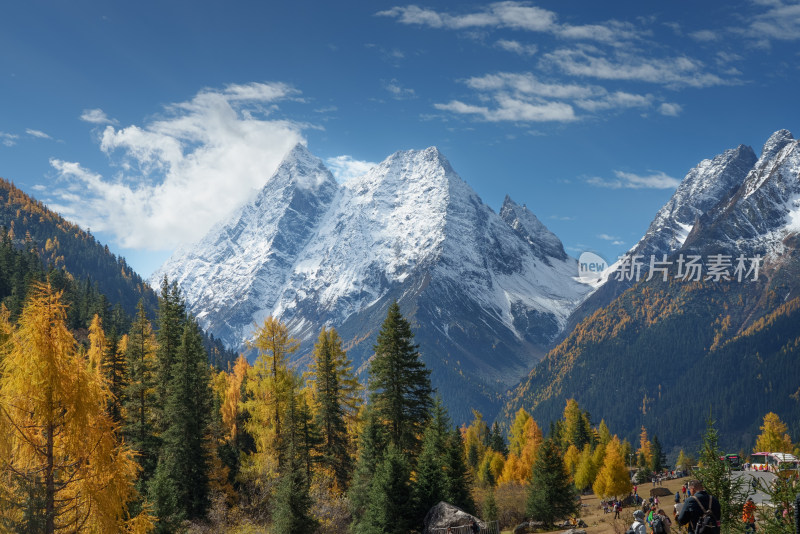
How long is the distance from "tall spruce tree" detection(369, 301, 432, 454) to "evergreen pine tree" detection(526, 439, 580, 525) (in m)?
17.4

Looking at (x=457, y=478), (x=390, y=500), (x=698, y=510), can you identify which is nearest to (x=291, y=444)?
(x=390, y=500)

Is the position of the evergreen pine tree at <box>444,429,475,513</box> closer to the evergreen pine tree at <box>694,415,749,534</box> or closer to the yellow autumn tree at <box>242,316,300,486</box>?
the yellow autumn tree at <box>242,316,300,486</box>

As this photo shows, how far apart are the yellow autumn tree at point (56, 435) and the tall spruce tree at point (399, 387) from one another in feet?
94.7

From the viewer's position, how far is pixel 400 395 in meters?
46.0

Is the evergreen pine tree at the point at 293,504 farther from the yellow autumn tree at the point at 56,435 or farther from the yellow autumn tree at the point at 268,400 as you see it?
the yellow autumn tree at the point at 56,435

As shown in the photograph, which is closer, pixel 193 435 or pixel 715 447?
pixel 715 447

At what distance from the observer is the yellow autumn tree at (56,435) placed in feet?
55.5

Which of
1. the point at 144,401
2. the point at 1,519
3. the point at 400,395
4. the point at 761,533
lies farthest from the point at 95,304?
the point at 761,533

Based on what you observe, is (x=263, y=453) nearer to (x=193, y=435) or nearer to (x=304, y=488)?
(x=193, y=435)

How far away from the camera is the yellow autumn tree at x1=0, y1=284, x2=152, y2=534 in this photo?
16906 mm

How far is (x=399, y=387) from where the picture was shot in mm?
46031

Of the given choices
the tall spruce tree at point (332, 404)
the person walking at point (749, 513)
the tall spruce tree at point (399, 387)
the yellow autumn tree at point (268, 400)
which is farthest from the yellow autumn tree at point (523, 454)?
the person walking at point (749, 513)

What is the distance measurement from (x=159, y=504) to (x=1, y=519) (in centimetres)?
1832

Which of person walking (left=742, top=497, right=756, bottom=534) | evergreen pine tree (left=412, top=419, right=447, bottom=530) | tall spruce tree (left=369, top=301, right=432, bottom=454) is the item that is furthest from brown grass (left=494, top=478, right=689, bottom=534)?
person walking (left=742, top=497, right=756, bottom=534)
